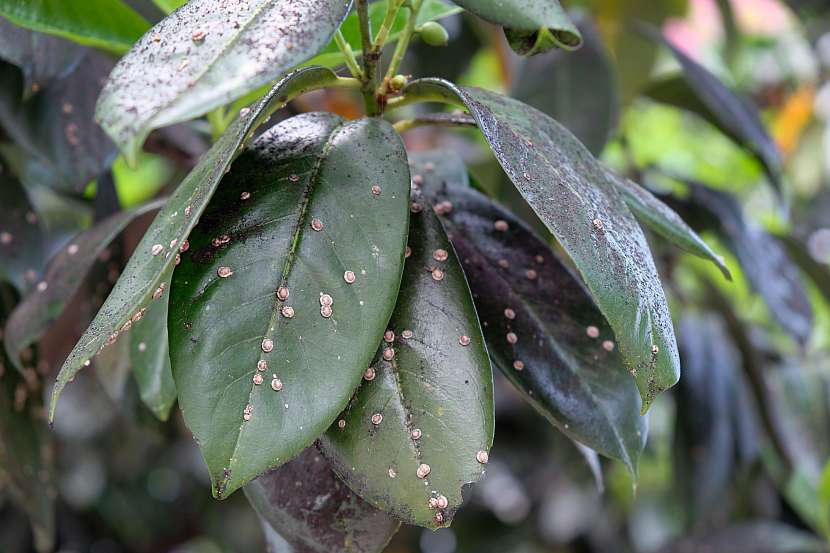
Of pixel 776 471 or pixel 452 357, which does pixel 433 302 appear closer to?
pixel 452 357

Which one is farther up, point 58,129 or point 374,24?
point 374,24

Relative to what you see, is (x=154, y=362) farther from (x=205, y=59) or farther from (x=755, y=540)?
(x=755, y=540)

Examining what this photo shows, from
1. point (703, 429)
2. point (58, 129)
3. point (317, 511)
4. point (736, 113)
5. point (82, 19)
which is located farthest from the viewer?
point (703, 429)

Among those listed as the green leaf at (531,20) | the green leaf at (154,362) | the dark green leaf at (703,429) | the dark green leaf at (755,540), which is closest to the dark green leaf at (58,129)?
the green leaf at (154,362)

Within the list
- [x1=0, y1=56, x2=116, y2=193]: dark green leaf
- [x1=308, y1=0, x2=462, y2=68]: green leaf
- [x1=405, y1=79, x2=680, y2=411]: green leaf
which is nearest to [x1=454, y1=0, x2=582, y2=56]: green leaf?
[x1=405, y1=79, x2=680, y2=411]: green leaf

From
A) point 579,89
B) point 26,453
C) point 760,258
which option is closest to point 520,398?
point 760,258

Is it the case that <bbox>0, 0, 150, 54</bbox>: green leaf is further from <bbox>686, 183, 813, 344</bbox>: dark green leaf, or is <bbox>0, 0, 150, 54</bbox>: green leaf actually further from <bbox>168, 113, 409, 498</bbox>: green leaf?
<bbox>686, 183, 813, 344</bbox>: dark green leaf

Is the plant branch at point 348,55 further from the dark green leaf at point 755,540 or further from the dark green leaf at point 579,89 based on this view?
the dark green leaf at point 755,540
